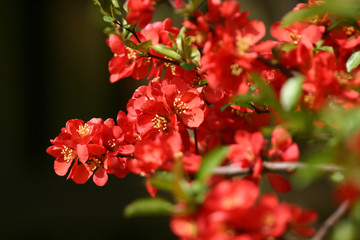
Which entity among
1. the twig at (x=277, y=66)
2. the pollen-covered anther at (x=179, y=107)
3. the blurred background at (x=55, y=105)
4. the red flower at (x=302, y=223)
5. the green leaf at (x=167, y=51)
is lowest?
the blurred background at (x=55, y=105)

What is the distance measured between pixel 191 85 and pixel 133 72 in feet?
0.42

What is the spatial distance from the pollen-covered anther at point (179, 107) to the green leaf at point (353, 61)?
10.7 inches

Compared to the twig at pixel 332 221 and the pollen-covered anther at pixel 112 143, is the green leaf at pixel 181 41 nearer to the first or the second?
→ the pollen-covered anther at pixel 112 143

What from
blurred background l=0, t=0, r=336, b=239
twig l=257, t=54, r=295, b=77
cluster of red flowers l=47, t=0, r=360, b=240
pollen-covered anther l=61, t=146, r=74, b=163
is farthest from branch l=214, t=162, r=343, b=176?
blurred background l=0, t=0, r=336, b=239

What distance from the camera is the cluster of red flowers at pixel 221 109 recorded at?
0.49 m

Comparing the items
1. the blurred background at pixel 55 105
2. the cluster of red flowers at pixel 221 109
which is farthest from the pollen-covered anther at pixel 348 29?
the blurred background at pixel 55 105

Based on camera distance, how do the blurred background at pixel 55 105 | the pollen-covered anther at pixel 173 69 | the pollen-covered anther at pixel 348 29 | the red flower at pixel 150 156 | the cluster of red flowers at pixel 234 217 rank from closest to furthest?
the cluster of red flowers at pixel 234 217, the red flower at pixel 150 156, the pollen-covered anther at pixel 348 29, the pollen-covered anther at pixel 173 69, the blurred background at pixel 55 105

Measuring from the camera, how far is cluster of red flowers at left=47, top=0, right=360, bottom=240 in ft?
1.59

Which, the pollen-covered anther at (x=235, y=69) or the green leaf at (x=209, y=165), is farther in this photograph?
the pollen-covered anther at (x=235, y=69)

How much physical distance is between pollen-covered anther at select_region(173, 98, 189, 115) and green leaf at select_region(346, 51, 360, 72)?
27cm

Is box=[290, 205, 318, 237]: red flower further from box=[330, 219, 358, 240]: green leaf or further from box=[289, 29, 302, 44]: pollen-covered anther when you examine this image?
box=[289, 29, 302, 44]: pollen-covered anther

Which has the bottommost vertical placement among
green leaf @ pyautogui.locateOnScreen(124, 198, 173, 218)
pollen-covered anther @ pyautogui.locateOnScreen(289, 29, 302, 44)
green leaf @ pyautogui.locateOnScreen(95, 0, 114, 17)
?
green leaf @ pyautogui.locateOnScreen(124, 198, 173, 218)

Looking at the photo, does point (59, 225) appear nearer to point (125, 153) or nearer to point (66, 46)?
point (66, 46)

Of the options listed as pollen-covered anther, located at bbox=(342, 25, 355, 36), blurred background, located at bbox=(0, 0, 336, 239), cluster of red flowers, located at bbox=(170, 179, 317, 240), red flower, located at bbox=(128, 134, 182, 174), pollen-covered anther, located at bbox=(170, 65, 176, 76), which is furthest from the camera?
blurred background, located at bbox=(0, 0, 336, 239)
